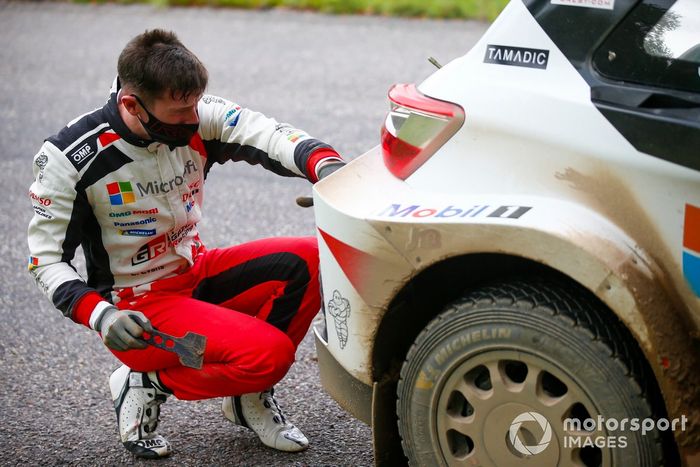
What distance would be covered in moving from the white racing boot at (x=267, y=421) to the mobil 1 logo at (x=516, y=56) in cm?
151

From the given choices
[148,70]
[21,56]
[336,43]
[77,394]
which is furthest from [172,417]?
[21,56]

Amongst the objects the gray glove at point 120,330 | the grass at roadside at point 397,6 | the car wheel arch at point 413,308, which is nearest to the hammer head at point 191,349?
the gray glove at point 120,330

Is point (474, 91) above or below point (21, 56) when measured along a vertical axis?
above

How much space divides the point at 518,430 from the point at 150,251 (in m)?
1.48

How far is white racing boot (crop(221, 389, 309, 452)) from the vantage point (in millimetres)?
3424

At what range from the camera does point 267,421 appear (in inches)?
136

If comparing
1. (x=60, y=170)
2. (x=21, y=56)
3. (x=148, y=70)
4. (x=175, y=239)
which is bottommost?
(x=21, y=56)

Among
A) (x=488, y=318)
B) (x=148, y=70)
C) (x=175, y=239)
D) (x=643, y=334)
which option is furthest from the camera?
(x=175, y=239)

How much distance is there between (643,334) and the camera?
2.28 metres

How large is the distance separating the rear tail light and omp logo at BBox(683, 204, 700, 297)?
649mm

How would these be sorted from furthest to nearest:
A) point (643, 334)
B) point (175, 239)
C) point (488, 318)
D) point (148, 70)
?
point (175, 239), point (148, 70), point (488, 318), point (643, 334)

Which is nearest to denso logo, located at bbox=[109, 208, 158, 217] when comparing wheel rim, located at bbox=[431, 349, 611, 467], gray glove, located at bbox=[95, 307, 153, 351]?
gray glove, located at bbox=[95, 307, 153, 351]

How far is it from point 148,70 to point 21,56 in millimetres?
6412

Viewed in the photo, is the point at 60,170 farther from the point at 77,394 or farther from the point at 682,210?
the point at 682,210
